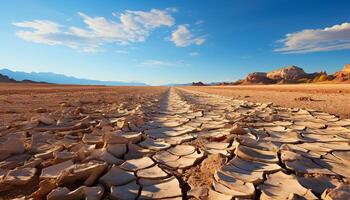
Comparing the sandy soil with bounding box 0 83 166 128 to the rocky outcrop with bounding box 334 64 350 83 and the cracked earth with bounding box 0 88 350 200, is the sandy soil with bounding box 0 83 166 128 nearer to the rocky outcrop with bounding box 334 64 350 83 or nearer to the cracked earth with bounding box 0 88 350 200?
the cracked earth with bounding box 0 88 350 200

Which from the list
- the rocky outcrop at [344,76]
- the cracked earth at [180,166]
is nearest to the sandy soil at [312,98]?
the cracked earth at [180,166]

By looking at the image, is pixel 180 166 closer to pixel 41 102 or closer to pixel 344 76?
pixel 41 102

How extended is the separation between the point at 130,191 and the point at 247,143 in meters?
1.23

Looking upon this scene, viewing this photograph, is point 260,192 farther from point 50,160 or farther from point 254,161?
point 50,160

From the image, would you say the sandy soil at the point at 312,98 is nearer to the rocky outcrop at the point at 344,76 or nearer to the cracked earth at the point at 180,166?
the cracked earth at the point at 180,166

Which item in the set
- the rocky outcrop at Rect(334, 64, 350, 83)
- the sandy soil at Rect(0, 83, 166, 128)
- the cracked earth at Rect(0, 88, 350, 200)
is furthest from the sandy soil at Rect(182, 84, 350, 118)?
the rocky outcrop at Rect(334, 64, 350, 83)

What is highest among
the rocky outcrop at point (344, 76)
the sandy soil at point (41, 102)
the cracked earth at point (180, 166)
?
the rocky outcrop at point (344, 76)

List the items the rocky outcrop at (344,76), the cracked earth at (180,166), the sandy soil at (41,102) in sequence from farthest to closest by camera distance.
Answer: the rocky outcrop at (344,76) < the sandy soil at (41,102) < the cracked earth at (180,166)

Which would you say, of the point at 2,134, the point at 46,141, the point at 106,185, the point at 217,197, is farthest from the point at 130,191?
the point at 2,134

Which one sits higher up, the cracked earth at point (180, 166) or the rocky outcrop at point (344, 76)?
the rocky outcrop at point (344, 76)

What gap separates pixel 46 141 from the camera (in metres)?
2.67

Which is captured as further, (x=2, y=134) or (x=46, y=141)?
(x=2, y=134)

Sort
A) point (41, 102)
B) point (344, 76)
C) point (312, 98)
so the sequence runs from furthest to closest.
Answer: point (344, 76) → point (312, 98) → point (41, 102)

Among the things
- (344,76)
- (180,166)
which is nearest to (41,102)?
(180,166)
